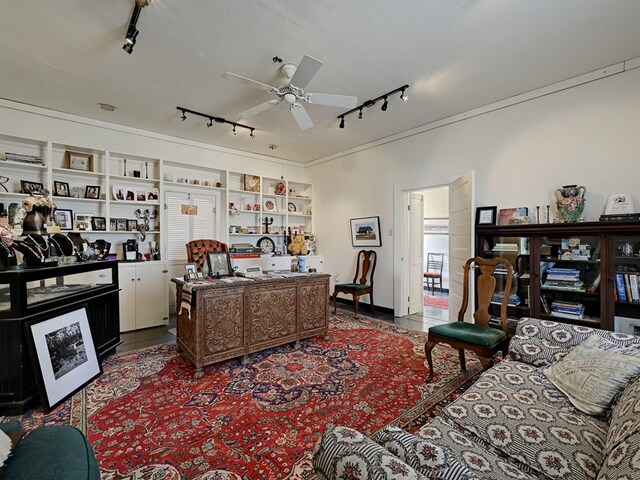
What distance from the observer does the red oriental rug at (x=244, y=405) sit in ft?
5.68

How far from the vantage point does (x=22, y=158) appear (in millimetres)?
3645

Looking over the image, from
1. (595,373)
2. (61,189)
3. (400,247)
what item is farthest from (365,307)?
(61,189)

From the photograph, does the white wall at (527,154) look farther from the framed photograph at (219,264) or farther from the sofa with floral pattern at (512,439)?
the framed photograph at (219,264)

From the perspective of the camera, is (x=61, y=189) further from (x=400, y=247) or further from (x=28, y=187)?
(x=400, y=247)

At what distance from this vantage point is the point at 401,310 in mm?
4801

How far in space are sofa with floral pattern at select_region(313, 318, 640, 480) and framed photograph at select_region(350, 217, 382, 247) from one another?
11.0 ft

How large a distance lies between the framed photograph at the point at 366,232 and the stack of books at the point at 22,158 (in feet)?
15.3

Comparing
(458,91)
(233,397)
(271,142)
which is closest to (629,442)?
(233,397)

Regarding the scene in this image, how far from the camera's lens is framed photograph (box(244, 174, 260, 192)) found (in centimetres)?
556

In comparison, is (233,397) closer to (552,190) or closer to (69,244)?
(69,244)

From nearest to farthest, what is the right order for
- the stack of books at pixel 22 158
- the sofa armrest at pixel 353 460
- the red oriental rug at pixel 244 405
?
the sofa armrest at pixel 353 460 < the red oriental rug at pixel 244 405 < the stack of books at pixel 22 158

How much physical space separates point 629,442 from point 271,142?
5146mm

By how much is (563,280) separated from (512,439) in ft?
8.28

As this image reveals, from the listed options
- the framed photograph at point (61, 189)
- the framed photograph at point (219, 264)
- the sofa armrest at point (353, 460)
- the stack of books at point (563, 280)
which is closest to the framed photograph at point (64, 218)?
the framed photograph at point (61, 189)
